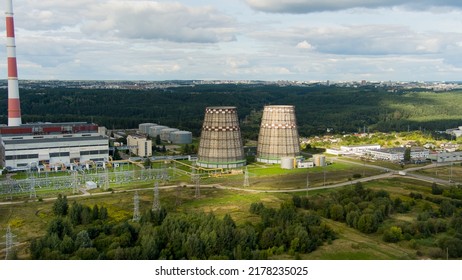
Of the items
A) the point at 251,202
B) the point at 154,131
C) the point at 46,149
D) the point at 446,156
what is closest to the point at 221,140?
the point at 251,202

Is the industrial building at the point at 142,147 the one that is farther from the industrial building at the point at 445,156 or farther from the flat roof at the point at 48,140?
the industrial building at the point at 445,156

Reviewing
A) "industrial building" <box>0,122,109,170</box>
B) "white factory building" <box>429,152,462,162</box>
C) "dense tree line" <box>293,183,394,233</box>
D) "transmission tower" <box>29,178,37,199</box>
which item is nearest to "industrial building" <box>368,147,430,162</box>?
"white factory building" <box>429,152,462,162</box>

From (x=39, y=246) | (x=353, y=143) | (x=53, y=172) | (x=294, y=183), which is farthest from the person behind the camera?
(x=353, y=143)

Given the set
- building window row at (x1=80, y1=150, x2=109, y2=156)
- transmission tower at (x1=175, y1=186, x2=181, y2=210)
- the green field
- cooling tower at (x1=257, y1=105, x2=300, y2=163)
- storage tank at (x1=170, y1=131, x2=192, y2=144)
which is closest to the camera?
the green field

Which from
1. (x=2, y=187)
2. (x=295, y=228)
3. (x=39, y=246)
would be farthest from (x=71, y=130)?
(x=295, y=228)

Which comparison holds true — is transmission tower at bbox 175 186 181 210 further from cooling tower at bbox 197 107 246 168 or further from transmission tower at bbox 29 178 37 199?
transmission tower at bbox 29 178 37 199

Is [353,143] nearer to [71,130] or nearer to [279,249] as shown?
[71,130]

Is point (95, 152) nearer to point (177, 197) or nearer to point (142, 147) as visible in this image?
point (142, 147)
